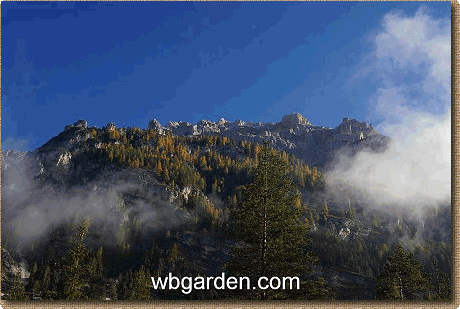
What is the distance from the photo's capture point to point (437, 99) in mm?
15078

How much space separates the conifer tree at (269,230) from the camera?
14.1 metres

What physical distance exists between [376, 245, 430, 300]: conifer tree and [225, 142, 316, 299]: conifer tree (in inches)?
242

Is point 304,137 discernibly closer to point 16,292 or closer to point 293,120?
point 293,120

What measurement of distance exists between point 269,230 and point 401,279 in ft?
28.6

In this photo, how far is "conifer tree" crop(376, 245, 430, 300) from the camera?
18672 millimetres

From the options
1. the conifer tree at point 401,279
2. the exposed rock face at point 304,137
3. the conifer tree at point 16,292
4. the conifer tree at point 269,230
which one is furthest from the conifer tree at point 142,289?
the exposed rock face at point 304,137

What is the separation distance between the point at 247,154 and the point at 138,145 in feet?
117

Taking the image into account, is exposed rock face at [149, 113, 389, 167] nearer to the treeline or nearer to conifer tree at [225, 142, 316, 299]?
the treeline

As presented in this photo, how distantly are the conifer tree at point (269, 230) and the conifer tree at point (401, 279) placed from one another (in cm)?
614

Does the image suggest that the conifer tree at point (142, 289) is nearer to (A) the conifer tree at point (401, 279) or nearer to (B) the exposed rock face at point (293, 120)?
(A) the conifer tree at point (401, 279)

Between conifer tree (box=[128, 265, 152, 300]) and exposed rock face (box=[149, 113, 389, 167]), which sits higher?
exposed rock face (box=[149, 113, 389, 167])

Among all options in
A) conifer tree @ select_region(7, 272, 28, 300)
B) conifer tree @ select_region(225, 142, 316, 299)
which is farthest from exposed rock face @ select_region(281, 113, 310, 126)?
conifer tree @ select_region(225, 142, 316, 299)

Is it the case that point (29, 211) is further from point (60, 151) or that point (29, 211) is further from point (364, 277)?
point (364, 277)

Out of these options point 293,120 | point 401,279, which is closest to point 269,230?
point 401,279
